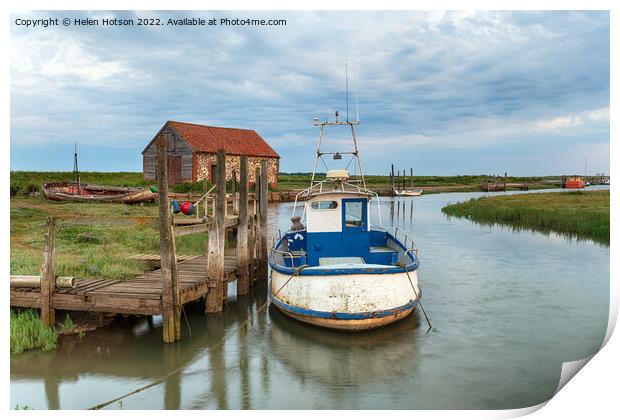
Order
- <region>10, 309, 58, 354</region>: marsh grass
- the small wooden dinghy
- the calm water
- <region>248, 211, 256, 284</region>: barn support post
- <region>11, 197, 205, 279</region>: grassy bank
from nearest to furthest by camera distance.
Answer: the calm water
<region>10, 309, 58, 354</region>: marsh grass
<region>11, 197, 205, 279</region>: grassy bank
<region>248, 211, 256, 284</region>: barn support post
the small wooden dinghy

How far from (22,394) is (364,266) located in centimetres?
721

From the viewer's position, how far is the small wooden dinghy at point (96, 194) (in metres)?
34.9

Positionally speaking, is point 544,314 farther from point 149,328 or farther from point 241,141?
point 241,141

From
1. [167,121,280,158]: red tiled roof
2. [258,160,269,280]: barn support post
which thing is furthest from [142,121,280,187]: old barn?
[258,160,269,280]: barn support post

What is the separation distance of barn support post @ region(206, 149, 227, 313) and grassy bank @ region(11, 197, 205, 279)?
175cm

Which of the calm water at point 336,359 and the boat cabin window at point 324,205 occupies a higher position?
the boat cabin window at point 324,205

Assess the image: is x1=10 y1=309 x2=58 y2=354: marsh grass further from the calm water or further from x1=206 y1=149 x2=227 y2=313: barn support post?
x1=206 y1=149 x2=227 y2=313: barn support post

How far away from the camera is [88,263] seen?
45.2 ft

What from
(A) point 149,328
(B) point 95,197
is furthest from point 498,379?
(B) point 95,197

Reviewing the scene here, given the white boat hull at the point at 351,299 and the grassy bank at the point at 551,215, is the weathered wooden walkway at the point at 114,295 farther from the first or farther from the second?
the grassy bank at the point at 551,215

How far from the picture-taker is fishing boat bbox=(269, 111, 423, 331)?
37.6ft

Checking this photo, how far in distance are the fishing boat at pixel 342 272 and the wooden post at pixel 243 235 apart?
1.08 metres

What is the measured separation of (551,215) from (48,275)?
29.8 meters

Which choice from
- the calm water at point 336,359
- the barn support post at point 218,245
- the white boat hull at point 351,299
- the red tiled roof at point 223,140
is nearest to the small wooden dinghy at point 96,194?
the red tiled roof at point 223,140
